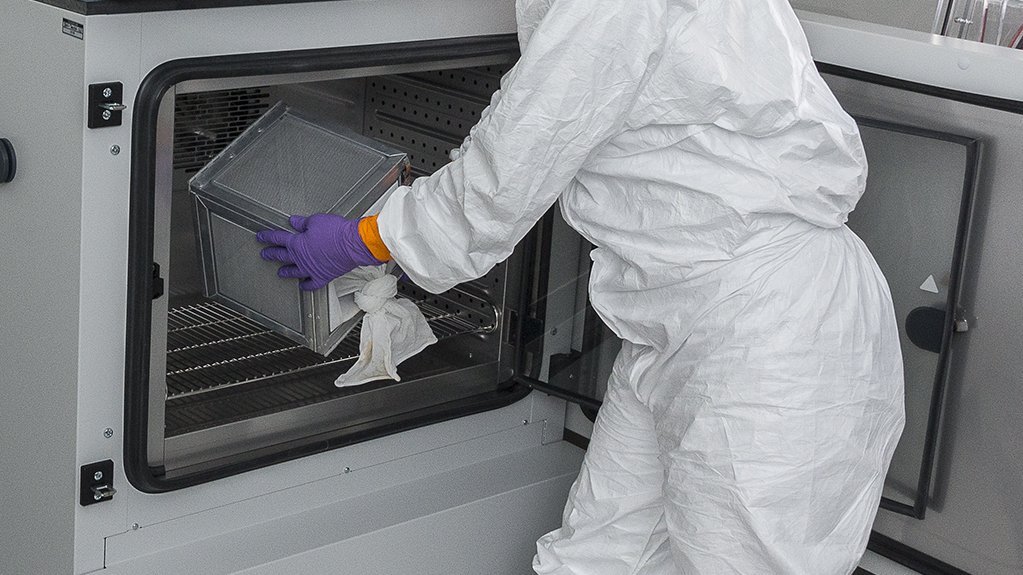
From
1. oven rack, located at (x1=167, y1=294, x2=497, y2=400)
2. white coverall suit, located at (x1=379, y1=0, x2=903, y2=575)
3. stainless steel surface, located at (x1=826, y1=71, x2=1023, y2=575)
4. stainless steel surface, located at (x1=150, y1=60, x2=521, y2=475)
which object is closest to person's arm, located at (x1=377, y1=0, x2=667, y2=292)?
white coverall suit, located at (x1=379, y1=0, x2=903, y2=575)

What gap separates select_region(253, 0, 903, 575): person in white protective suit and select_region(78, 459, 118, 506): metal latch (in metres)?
0.38

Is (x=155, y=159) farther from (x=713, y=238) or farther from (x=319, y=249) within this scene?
(x=713, y=238)

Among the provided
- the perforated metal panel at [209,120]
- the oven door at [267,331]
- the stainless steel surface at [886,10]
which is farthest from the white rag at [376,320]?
the stainless steel surface at [886,10]

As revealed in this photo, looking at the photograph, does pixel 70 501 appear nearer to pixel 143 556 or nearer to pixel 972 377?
pixel 143 556

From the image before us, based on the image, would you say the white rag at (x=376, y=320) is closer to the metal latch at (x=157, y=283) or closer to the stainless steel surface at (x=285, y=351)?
the stainless steel surface at (x=285, y=351)

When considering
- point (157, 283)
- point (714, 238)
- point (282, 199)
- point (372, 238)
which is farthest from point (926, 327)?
point (157, 283)

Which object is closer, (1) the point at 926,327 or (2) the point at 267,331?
(1) the point at 926,327

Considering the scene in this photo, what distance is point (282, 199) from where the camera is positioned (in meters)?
1.72

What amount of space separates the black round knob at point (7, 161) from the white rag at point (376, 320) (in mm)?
462

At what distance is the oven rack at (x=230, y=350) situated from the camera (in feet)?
6.36

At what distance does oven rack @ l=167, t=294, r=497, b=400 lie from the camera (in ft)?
6.36

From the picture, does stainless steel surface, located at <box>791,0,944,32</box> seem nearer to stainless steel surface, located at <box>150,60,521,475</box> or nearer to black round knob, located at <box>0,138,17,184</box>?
stainless steel surface, located at <box>150,60,521,475</box>

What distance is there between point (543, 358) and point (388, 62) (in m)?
0.65

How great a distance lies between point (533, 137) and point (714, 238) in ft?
0.91
